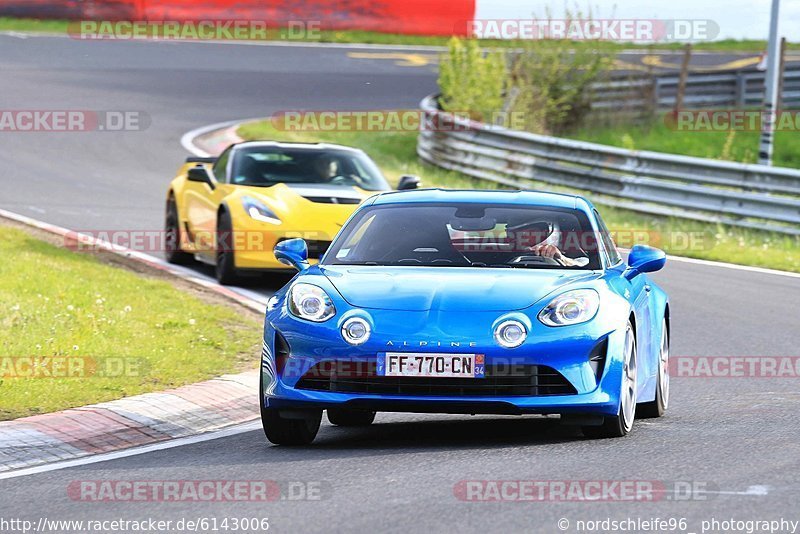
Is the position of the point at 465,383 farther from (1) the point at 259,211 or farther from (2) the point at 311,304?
(1) the point at 259,211

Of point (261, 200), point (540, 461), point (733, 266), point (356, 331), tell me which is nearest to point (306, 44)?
point (733, 266)

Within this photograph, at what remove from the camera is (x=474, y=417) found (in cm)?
962

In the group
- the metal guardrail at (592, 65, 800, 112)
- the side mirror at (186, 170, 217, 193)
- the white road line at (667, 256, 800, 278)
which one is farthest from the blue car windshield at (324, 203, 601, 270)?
the metal guardrail at (592, 65, 800, 112)

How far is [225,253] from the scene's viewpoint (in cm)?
1548

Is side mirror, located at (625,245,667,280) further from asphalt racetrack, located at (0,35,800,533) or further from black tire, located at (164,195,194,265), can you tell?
black tire, located at (164,195,194,265)

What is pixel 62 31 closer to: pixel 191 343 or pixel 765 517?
pixel 191 343

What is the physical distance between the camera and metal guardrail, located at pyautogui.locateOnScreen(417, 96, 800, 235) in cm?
2016

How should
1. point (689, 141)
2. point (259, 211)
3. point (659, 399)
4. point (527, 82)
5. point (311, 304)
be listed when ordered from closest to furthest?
point (311, 304) < point (659, 399) < point (259, 211) < point (527, 82) < point (689, 141)

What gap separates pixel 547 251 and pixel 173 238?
8.75 metres

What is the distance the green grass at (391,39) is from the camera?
130 ft

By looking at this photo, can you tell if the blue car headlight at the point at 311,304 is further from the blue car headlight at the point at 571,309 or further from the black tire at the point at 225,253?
the black tire at the point at 225,253

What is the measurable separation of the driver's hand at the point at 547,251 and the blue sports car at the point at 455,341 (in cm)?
1

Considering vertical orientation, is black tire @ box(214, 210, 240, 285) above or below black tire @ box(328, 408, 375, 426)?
below

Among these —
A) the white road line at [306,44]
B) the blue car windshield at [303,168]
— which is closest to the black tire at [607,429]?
the blue car windshield at [303,168]
